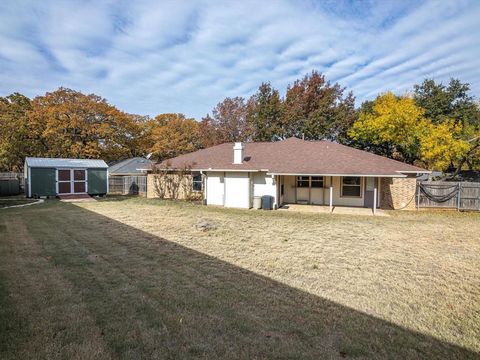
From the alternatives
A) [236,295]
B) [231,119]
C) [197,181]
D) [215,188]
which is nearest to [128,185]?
[197,181]

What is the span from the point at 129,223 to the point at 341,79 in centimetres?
2716

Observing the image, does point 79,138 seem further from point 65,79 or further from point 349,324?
point 349,324

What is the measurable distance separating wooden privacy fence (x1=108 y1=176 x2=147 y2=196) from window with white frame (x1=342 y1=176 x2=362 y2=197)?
15.1 metres

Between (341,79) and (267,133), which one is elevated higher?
(341,79)

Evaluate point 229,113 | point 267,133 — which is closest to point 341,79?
point 267,133

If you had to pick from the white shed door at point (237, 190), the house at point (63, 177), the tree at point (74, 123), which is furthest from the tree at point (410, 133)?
the tree at point (74, 123)

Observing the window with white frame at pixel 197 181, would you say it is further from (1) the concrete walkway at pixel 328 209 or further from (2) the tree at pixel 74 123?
(2) the tree at pixel 74 123

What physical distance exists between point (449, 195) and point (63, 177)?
2470 cm

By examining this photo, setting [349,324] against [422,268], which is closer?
[349,324]

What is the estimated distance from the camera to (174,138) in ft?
126

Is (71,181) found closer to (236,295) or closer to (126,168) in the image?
(126,168)

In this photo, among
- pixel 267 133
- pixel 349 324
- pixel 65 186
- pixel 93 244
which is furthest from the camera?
pixel 267 133

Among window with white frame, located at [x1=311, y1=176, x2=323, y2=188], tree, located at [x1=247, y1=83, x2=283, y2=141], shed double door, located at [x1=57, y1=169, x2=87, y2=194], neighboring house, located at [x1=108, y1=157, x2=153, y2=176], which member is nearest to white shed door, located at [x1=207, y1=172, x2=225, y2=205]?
window with white frame, located at [x1=311, y1=176, x2=323, y2=188]

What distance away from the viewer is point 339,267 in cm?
625
